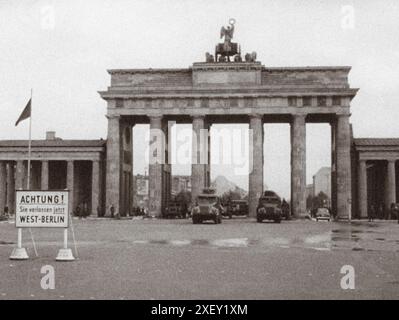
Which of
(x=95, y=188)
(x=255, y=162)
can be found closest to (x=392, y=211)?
(x=255, y=162)

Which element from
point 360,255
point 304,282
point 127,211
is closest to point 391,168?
point 127,211

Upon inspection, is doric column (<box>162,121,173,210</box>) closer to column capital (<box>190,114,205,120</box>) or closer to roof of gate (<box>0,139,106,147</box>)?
column capital (<box>190,114,205,120</box>)

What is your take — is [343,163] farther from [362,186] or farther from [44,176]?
[44,176]

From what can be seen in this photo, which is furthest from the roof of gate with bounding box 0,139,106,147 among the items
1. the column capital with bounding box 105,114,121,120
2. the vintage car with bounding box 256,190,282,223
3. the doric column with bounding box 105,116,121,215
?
the vintage car with bounding box 256,190,282,223

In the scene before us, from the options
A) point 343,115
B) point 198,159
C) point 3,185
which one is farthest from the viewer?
point 3,185

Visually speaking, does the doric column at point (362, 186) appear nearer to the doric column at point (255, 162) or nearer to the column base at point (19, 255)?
the doric column at point (255, 162)

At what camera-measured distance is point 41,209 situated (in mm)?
21531

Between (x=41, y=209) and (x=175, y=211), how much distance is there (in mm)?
60355

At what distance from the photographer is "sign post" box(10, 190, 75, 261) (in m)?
21.4

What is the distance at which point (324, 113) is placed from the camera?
82625 millimetres

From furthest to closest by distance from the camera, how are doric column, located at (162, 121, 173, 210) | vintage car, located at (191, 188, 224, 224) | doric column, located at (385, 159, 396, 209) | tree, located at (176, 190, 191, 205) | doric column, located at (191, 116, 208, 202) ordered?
tree, located at (176, 190, 191, 205), doric column, located at (162, 121, 173, 210), doric column, located at (385, 159, 396, 209), doric column, located at (191, 116, 208, 202), vintage car, located at (191, 188, 224, 224)

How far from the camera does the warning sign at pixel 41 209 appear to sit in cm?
2139

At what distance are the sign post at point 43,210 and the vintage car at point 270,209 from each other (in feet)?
142

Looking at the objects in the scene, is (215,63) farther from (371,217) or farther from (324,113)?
(371,217)
